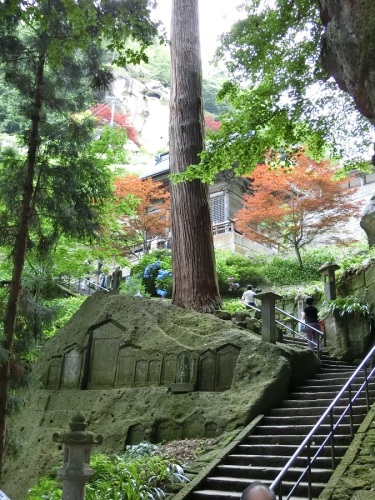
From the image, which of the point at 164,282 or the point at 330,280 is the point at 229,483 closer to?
the point at 330,280

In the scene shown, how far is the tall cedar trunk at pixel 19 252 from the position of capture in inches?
266

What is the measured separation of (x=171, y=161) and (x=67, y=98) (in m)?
4.30

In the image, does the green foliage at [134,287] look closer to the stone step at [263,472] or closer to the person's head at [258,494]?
the stone step at [263,472]

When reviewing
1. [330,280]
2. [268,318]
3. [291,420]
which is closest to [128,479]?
[291,420]

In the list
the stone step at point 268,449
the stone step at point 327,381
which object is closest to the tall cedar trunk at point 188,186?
the stone step at point 327,381

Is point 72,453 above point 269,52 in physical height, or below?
below

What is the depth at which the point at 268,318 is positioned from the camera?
Answer: 9859 millimetres

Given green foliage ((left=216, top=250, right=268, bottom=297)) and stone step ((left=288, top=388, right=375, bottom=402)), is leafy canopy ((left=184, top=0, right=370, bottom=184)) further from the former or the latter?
green foliage ((left=216, top=250, right=268, bottom=297))

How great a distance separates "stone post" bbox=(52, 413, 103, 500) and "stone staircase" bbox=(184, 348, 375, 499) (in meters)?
1.75

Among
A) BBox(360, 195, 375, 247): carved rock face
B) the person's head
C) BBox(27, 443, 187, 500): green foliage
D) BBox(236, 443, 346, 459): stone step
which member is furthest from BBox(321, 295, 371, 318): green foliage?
the person's head

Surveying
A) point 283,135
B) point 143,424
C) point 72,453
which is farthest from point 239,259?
point 72,453

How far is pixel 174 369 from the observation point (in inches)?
382

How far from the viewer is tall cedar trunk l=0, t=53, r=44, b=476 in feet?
22.1

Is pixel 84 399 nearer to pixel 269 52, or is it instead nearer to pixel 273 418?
pixel 273 418
